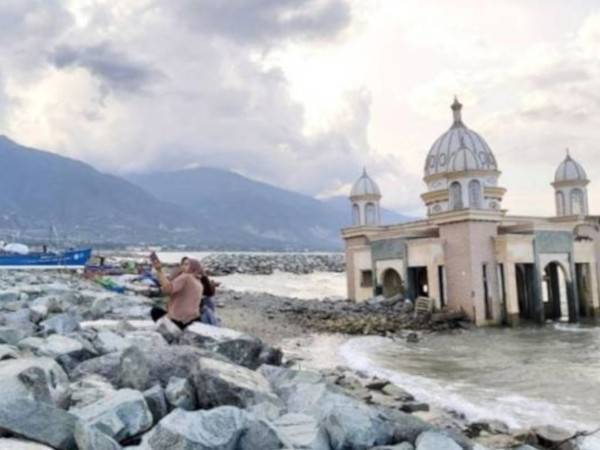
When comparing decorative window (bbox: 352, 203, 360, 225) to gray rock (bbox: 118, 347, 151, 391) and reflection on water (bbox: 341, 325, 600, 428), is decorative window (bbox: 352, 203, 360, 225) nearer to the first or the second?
reflection on water (bbox: 341, 325, 600, 428)

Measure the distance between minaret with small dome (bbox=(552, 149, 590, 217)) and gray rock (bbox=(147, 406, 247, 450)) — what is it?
31206mm

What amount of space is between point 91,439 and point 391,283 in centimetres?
2816

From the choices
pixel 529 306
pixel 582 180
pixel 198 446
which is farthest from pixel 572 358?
pixel 582 180

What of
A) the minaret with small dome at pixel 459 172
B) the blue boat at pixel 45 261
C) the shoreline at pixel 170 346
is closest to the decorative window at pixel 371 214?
the minaret with small dome at pixel 459 172

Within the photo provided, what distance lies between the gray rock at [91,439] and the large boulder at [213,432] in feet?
1.08

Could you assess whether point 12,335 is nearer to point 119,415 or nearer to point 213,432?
point 119,415

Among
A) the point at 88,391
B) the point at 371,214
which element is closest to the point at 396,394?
the point at 88,391

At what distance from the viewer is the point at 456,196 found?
2734 centimetres

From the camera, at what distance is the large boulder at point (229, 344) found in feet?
24.6

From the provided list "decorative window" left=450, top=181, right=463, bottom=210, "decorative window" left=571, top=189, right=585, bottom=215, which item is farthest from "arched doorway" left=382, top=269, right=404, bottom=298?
"decorative window" left=571, top=189, right=585, bottom=215

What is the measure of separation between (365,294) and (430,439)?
26606 mm

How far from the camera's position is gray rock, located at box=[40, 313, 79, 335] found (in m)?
8.40

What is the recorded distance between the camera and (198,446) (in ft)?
13.9

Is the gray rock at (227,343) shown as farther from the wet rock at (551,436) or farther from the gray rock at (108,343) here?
the wet rock at (551,436)
